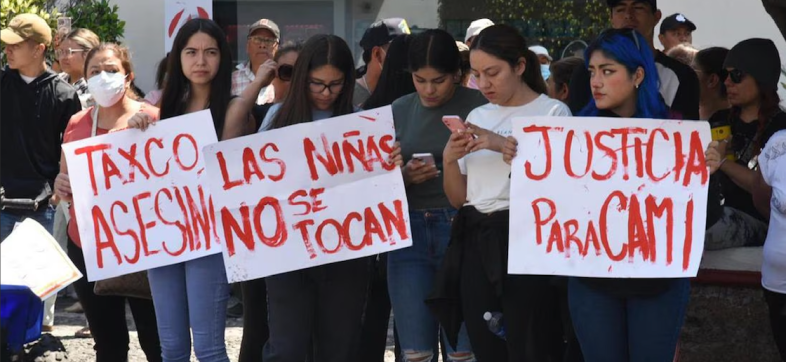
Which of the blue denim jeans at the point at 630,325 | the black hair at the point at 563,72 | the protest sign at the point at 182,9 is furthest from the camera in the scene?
the protest sign at the point at 182,9

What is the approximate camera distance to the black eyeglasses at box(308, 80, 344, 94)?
5062 millimetres

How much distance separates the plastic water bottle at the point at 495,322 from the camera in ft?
15.5

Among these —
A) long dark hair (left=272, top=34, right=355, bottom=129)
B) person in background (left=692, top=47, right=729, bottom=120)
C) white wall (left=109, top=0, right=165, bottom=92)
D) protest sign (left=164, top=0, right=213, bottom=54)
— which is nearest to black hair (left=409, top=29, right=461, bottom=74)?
long dark hair (left=272, top=34, right=355, bottom=129)

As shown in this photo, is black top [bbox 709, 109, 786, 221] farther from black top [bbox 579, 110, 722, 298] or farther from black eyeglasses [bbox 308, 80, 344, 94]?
black eyeglasses [bbox 308, 80, 344, 94]

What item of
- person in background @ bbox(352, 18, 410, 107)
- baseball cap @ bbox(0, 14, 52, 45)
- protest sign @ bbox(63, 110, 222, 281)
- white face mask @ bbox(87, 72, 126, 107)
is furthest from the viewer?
baseball cap @ bbox(0, 14, 52, 45)

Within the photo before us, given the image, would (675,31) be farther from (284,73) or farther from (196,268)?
(196,268)

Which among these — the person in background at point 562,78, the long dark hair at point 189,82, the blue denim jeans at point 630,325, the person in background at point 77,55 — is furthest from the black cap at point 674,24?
the blue denim jeans at point 630,325

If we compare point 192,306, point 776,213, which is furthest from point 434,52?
point 776,213

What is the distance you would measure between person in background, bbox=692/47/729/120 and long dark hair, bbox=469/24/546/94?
2026mm

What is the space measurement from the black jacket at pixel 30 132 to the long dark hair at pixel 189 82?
1398mm

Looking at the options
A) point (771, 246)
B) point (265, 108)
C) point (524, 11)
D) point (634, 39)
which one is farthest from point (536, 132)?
point (524, 11)

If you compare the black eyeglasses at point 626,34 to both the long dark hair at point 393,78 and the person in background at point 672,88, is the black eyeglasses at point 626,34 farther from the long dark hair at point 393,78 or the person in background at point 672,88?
the long dark hair at point 393,78

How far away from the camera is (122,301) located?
582 cm

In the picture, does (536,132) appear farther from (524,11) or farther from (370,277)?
(524,11)
